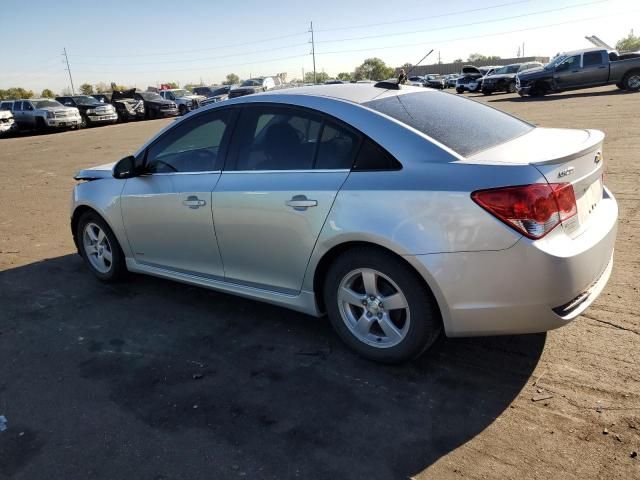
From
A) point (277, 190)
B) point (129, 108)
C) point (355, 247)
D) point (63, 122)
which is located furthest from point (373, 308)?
point (129, 108)

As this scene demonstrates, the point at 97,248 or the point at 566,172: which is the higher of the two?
the point at 566,172

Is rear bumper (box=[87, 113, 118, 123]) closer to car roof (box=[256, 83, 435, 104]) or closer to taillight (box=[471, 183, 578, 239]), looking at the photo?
car roof (box=[256, 83, 435, 104])

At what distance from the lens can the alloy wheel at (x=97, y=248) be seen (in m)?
5.00

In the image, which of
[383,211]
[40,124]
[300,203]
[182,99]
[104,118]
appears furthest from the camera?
[182,99]

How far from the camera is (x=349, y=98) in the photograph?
→ 350 centimetres

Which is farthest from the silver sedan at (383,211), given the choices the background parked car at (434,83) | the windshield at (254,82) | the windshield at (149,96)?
the windshield at (254,82)

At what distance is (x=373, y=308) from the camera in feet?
10.6

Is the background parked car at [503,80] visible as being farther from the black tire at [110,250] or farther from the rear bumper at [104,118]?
the black tire at [110,250]

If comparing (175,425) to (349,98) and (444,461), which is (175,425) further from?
(349,98)

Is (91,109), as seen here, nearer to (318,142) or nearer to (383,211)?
(318,142)

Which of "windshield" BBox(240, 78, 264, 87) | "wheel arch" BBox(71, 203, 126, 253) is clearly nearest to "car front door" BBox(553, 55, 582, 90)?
"windshield" BBox(240, 78, 264, 87)

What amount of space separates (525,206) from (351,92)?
158 cm

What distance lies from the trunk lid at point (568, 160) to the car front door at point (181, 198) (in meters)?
1.99

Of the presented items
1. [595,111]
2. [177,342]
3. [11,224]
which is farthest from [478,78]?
[177,342]
